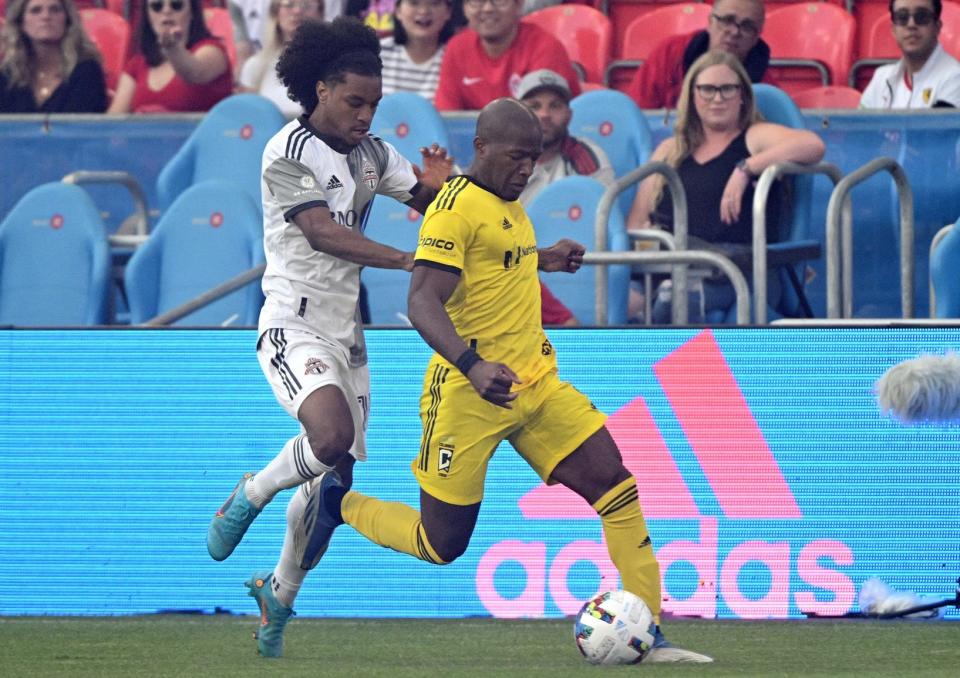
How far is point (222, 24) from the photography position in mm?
14312

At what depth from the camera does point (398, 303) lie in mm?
9953

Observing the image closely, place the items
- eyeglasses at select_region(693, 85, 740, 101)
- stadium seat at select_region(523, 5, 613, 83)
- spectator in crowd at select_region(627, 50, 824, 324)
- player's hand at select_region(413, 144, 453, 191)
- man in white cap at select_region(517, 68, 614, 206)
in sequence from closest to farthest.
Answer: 1. player's hand at select_region(413, 144, 453, 191)
2. spectator in crowd at select_region(627, 50, 824, 324)
3. eyeglasses at select_region(693, 85, 740, 101)
4. man in white cap at select_region(517, 68, 614, 206)
5. stadium seat at select_region(523, 5, 613, 83)

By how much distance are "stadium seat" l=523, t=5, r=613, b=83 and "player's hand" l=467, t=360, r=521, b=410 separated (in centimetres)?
758

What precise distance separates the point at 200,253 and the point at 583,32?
14.1 feet

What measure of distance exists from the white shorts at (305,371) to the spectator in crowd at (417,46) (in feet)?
17.1

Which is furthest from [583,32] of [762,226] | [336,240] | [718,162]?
[336,240]

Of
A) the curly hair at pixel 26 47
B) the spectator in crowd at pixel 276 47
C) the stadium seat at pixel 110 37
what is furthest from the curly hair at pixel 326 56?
the stadium seat at pixel 110 37

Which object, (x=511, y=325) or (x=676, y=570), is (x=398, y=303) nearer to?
(x=676, y=570)

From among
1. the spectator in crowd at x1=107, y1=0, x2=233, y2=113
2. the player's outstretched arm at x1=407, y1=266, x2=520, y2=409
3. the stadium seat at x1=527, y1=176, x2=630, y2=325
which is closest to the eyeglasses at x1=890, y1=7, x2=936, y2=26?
the stadium seat at x1=527, y1=176, x2=630, y2=325

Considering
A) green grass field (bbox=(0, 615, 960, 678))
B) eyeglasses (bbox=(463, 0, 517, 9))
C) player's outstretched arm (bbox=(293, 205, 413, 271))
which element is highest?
eyeglasses (bbox=(463, 0, 517, 9))

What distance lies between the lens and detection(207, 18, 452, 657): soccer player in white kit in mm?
6391

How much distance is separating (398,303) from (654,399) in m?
2.46

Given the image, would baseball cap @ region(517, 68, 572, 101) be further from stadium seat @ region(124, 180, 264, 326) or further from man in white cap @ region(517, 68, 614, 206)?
stadium seat @ region(124, 180, 264, 326)

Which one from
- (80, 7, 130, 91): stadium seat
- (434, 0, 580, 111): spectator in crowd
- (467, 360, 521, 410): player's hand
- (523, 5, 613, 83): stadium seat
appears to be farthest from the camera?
(80, 7, 130, 91): stadium seat
